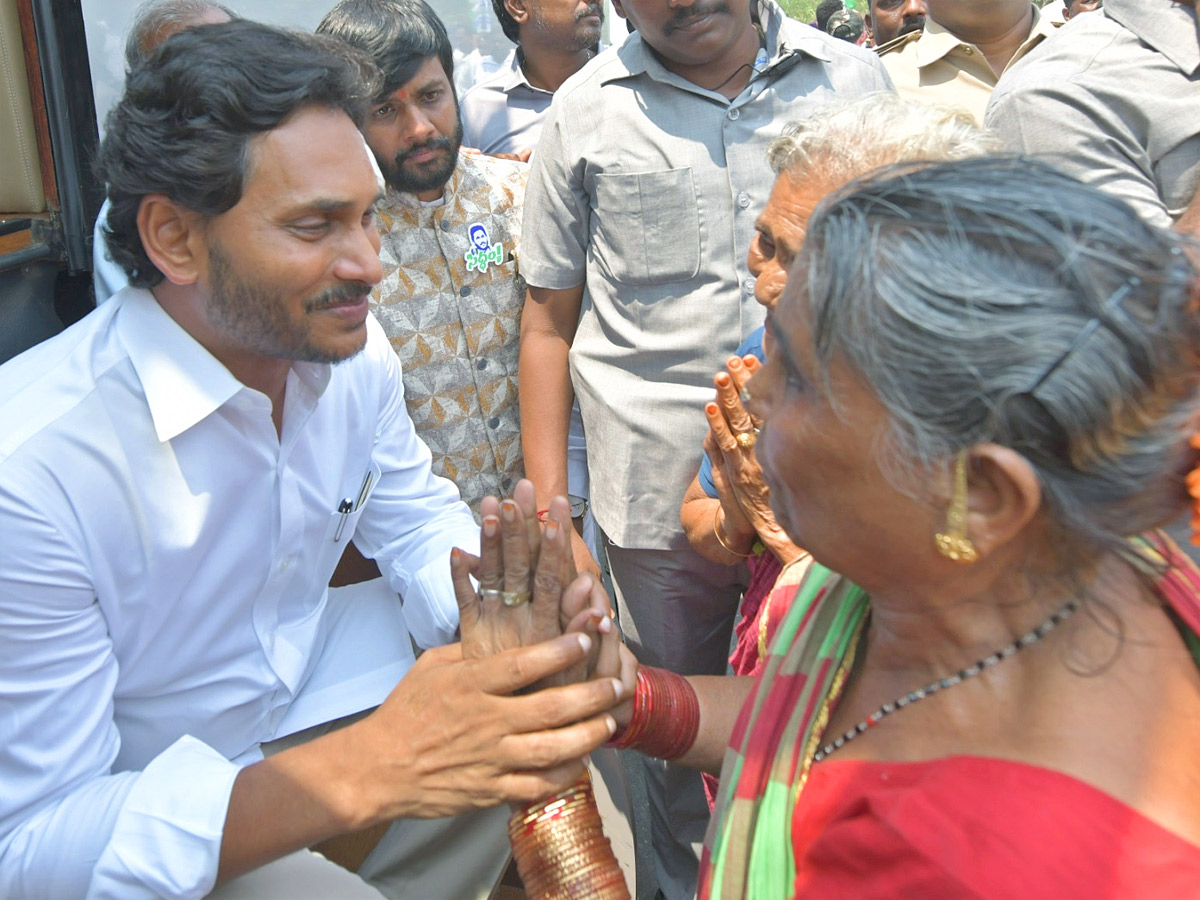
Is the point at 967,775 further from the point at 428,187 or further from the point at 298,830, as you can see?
the point at 428,187

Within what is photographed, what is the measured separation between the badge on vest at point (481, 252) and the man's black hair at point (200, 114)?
88cm

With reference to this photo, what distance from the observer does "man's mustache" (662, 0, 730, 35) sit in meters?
2.60

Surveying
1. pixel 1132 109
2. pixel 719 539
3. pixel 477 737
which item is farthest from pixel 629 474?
pixel 1132 109

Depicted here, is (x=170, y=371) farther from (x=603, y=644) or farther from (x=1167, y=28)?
(x=1167, y=28)

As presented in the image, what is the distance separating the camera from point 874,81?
2779 millimetres

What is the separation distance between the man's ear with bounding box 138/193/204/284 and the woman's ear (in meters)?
1.62

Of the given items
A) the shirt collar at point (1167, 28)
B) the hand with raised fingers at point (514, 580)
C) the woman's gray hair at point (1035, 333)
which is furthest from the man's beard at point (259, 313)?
the shirt collar at point (1167, 28)

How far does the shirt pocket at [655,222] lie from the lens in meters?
2.62

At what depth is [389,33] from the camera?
288 cm

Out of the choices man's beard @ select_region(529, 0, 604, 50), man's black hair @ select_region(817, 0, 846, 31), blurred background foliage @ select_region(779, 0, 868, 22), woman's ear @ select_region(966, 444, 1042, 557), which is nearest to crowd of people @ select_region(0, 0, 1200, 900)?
woman's ear @ select_region(966, 444, 1042, 557)

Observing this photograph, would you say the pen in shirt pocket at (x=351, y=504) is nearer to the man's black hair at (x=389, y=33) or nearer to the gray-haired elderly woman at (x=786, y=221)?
the gray-haired elderly woman at (x=786, y=221)

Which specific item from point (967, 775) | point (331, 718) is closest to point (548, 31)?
point (331, 718)

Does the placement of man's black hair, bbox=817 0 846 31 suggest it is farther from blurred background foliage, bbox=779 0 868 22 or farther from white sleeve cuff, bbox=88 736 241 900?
blurred background foliage, bbox=779 0 868 22

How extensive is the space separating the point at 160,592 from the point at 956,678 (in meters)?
1.49
